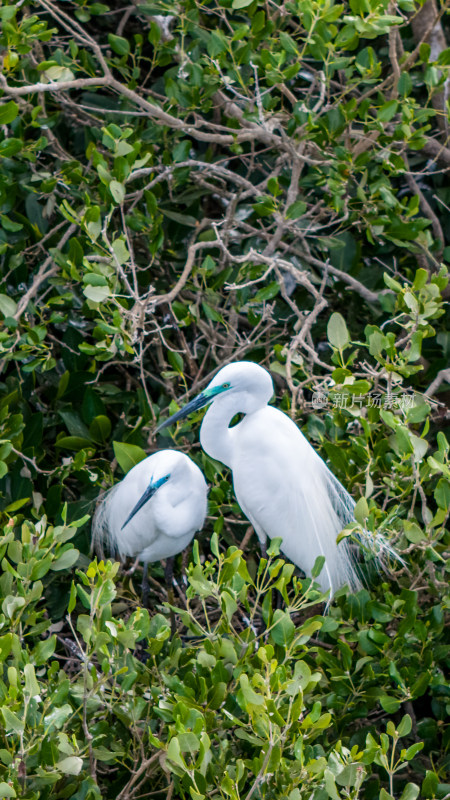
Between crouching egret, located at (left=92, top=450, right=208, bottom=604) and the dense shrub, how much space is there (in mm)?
89

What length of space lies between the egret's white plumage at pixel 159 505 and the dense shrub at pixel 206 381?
3.6 inches

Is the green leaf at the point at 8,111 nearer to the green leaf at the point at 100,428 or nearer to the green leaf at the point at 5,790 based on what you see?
the green leaf at the point at 100,428

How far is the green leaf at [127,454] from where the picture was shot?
2.33 m

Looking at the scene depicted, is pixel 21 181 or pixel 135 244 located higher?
pixel 21 181

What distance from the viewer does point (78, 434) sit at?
2.53 m

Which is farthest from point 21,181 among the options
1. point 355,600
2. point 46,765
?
point 46,765

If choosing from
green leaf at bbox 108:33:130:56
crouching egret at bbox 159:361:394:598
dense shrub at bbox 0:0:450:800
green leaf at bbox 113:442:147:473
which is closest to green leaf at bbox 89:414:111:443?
dense shrub at bbox 0:0:450:800

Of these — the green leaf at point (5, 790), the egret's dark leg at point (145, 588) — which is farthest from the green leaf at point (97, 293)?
the green leaf at point (5, 790)

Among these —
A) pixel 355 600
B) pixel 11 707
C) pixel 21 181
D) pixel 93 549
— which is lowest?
pixel 93 549

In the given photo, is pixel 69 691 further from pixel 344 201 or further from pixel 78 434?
pixel 344 201

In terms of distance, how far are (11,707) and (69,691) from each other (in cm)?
19

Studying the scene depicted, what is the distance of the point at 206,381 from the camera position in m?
2.49

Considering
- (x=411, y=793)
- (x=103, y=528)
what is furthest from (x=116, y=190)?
(x=411, y=793)

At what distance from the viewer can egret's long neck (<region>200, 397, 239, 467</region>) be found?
2184 millimetres
